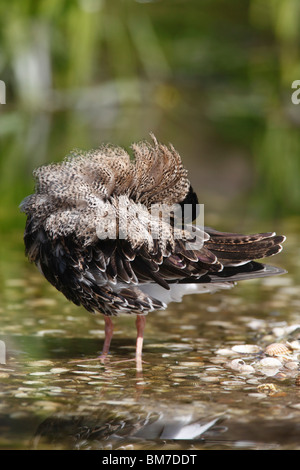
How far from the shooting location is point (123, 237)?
4.96 m

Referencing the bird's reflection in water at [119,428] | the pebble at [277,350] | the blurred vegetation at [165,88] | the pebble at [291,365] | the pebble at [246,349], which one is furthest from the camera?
the blurred vegetation at [165,88]

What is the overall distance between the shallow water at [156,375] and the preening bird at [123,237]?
15.8 inches

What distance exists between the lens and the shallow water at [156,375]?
3912 mm

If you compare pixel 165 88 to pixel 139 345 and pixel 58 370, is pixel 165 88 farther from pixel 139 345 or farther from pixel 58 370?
pixel 58 370

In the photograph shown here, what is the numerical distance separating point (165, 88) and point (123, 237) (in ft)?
50.0

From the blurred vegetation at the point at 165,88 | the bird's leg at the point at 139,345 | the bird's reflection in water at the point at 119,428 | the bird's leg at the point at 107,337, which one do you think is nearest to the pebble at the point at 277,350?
the bird's leg at the point at 139,345

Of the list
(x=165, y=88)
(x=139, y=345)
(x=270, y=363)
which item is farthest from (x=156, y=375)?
(x=165, y=88)

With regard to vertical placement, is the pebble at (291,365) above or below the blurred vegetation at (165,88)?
below

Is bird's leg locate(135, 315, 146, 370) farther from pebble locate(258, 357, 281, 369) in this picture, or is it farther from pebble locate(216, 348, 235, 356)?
pebble locate(258, 357, 281, 369)

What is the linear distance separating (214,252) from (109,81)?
14.6 meters

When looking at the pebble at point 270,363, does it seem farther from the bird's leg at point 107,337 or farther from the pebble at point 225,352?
the bird's leg at point 107,337

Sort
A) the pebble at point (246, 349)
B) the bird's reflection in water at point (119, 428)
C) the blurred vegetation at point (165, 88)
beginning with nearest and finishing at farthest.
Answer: the bird's reflection in water at point (119, 428)
the pebble at point (246, 349)
the blurred vegetation at point (165, 88)
